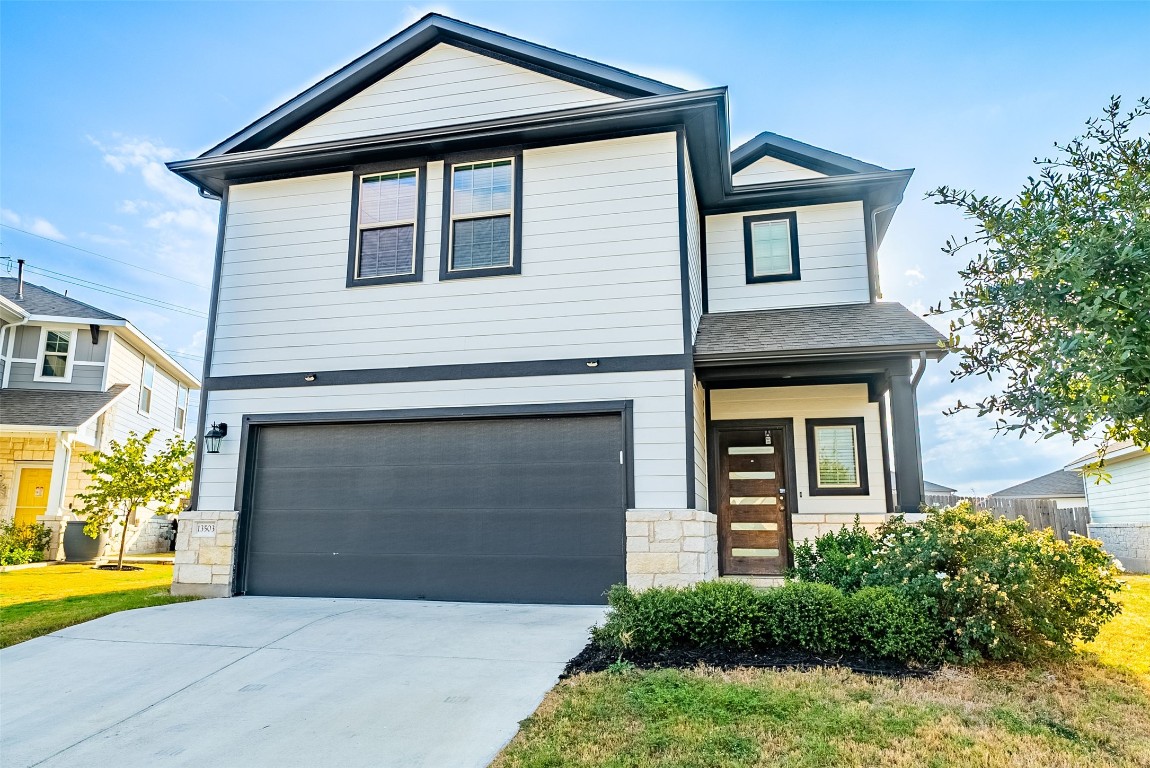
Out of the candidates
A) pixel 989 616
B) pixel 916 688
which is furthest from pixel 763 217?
pixel 916 688

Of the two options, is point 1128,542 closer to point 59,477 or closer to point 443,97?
point 443,97

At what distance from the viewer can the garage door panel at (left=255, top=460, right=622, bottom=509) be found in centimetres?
789

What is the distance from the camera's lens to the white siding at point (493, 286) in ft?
26.5

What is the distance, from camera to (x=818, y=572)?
6387 millimetres

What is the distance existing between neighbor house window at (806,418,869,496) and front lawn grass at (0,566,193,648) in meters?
8.27

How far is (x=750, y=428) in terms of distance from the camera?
10078 mm

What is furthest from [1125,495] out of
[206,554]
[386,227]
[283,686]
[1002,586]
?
[206,554]

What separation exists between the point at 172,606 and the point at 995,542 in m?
8.20

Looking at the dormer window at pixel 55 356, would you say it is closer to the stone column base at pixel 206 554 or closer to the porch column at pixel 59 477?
the porch column at pixel 59 477

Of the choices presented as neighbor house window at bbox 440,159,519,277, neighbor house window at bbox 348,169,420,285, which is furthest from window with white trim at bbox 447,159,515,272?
neighbor house window at bbox 348,169,420,285

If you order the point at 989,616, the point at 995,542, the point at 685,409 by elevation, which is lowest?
the point at 989,616

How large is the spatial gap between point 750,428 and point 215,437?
7247 millimetres

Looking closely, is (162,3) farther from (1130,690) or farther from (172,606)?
(1130,690)

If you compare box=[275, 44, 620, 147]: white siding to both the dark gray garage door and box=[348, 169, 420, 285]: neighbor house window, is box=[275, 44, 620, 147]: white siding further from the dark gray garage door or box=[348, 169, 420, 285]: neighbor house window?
the dark gray garage door
